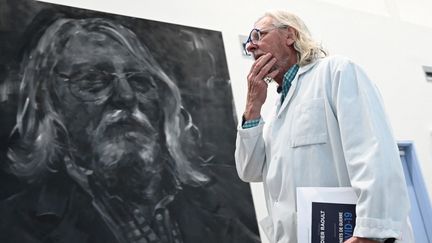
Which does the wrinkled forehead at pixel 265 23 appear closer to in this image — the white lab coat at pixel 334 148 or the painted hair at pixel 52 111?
the white lab coat at pixel 334 148

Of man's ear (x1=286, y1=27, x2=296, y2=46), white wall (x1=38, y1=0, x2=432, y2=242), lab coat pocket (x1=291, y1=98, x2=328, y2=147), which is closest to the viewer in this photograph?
lab coat pocket (x1=291, y1=98, x2=328, y2=147)

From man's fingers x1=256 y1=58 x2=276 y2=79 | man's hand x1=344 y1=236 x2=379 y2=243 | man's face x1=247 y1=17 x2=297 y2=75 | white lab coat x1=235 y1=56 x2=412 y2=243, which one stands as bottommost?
man's hand x1=344 y1=236 x2=379 y2=243

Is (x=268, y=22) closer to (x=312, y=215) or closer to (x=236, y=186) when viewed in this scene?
(x=312, y=215)

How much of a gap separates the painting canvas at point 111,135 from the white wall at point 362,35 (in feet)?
0.46

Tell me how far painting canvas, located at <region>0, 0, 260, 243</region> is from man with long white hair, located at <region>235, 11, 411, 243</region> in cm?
56

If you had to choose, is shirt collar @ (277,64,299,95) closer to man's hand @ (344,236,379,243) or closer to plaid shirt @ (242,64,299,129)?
plaid shirt @ (242,64,299,129)

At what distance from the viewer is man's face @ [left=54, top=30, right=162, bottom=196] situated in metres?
1.66

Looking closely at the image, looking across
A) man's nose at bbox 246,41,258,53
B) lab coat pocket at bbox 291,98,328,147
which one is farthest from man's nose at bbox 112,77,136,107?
lab coat pocket at bbox 291,98,328,147

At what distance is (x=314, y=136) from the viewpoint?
1.05 metres

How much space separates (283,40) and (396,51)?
2.36 metres

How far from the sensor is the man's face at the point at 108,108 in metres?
1.66

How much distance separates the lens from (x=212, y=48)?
2.23 m

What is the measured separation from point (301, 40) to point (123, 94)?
37.6 inches

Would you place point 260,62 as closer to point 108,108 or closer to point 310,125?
point 310,125
